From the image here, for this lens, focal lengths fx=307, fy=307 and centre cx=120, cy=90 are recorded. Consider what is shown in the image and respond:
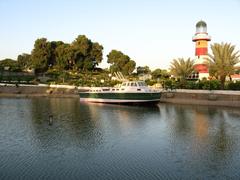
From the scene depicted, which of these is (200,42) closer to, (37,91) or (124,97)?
(124,97)

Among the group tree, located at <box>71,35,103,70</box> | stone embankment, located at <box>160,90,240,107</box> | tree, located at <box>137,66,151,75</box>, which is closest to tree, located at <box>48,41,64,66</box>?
tree, located at <box>71,35,103,70</box>

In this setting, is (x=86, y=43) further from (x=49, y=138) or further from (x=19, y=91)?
(x=49, y=138)

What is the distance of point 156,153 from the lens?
15.3 meters

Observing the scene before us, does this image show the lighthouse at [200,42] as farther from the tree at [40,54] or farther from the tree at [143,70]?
the tree at [40,54]

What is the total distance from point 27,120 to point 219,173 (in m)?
17.4

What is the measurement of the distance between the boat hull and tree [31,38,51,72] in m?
34.9

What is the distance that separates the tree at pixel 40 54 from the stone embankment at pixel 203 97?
4102 cm

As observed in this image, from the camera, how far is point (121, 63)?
7900 centimetres

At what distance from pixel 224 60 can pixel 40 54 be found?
45879 mm

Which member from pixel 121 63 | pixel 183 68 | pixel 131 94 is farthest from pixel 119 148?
pixel 121 63

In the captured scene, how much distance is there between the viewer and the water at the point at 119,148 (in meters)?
12.4

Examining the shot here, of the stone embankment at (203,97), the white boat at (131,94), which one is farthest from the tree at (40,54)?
the stone embankment at (203,97)

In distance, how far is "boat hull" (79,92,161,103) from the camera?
3666cm

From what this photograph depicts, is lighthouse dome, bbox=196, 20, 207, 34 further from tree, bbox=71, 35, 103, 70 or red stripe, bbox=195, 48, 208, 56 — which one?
tree, bbox=71, 35, 103, 70
